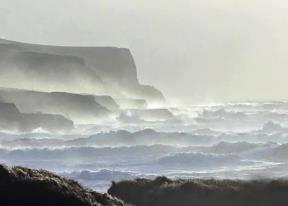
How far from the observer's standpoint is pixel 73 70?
9756cm

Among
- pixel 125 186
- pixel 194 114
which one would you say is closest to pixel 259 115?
pixel 194 114

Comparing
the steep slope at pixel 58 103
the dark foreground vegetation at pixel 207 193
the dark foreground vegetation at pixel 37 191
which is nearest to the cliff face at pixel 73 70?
the steep slope at pixel 58 103

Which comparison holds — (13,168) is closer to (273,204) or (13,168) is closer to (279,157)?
(273,204)

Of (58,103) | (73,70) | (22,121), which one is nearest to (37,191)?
(22,121)

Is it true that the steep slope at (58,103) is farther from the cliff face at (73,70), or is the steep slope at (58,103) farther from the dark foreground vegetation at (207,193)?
the dark foreground vegetation at (207,193)

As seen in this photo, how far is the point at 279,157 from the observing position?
117ft

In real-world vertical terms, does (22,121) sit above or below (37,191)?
above

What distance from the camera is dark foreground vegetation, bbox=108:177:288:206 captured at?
1167 centimetres

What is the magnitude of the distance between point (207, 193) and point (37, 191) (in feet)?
15.6

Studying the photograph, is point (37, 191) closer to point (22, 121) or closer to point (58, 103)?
point (22, 121)

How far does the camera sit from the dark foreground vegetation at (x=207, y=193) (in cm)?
1167

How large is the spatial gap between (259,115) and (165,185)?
201ft

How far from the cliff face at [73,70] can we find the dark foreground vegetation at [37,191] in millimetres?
85745

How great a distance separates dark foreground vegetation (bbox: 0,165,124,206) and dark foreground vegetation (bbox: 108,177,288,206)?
12.4 feet
